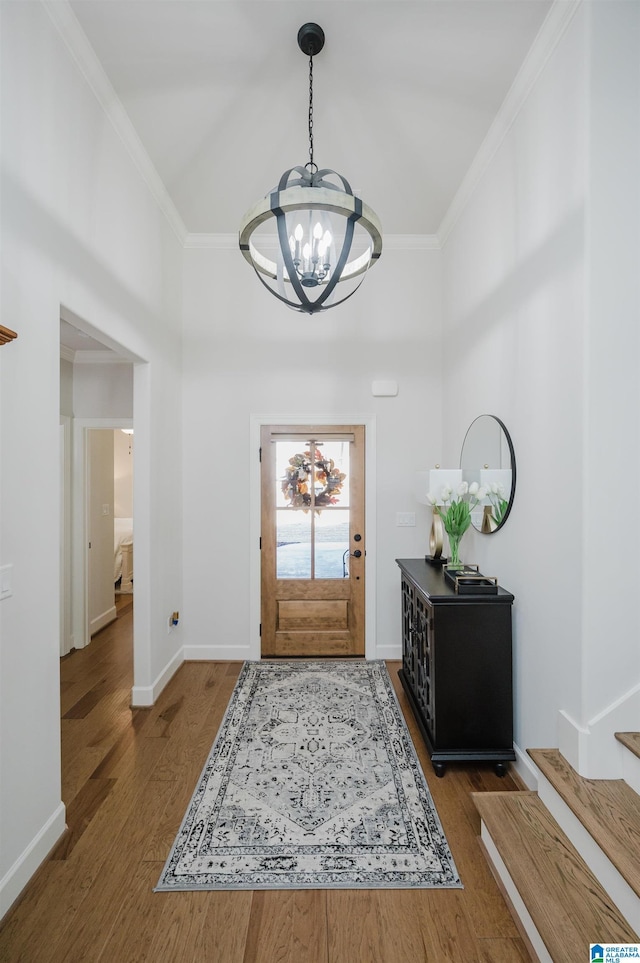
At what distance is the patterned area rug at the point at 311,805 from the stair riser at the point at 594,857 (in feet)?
1.47

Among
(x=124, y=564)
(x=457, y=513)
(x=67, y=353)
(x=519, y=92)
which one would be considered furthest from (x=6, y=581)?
(x=124, y=564)

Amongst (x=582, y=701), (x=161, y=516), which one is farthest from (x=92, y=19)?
(x=582, y=701)

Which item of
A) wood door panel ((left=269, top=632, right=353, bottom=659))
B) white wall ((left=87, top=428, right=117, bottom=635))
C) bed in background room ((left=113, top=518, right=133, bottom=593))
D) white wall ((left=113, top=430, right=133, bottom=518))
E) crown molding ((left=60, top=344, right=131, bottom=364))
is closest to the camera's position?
wood door panel ((left=269, top=632, right=353, bottom=659))

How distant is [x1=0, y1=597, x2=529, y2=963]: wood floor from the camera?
1476 millimetres

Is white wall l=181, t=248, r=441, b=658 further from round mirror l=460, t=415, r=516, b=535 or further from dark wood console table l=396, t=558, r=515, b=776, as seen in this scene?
dark wood console table l=396, t=558, r=515, b=776

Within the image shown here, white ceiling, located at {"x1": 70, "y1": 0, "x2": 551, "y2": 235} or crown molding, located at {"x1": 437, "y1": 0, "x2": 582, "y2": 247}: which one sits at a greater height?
white ceiling, located at {"x1": 70, "y1": 0, "x2": 551, "y2": 235}

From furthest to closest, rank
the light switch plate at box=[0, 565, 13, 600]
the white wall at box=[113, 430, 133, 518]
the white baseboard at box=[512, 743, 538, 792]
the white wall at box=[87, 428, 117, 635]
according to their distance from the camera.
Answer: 1. the white wall at box=[113, 430, 133, 518]
2. the white wall at box=[87, 428, 117, 635]
3. the white baseboard at box=[512, 743, 538, 792]
4. the light switch plate at box=[0, 565, 13, 600]

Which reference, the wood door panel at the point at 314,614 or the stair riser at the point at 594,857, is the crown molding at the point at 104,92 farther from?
the stair riser at the point at 594,857

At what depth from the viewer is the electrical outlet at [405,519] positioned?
12.5 feet

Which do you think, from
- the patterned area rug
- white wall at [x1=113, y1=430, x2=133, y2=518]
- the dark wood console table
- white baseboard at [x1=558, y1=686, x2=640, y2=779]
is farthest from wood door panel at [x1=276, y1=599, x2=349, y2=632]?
white wall at [x1=113, y1=430, x2=133, y2=518]

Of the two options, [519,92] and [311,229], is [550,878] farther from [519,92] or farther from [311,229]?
[519,92]

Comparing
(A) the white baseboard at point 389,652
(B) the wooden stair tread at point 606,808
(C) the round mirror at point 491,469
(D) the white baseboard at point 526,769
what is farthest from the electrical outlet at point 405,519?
(B) the wooden stair tread at point 606,808

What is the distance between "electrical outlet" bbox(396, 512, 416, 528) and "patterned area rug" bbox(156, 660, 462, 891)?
1.29 m

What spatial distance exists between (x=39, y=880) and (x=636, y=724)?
2.28m
